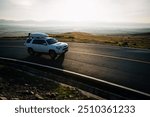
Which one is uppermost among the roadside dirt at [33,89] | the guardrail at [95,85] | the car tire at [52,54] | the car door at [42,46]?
the car door at [42,46]

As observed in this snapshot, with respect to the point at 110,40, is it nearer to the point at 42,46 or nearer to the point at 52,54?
the point at 42,46

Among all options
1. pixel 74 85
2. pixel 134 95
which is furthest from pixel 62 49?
pixel 134 95

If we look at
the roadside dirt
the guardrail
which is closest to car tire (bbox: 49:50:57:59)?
the guardrail

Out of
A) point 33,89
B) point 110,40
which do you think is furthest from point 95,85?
point 110,40

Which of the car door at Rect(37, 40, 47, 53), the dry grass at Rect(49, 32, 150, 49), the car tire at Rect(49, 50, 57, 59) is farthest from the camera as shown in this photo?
the dry grass at Rect(49, 32, 150, 49)

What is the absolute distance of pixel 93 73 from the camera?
12.4 meters

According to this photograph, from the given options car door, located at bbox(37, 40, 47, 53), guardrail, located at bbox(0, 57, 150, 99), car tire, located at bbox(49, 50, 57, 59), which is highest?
car door, located at bbox(37, 40, 47, 53)

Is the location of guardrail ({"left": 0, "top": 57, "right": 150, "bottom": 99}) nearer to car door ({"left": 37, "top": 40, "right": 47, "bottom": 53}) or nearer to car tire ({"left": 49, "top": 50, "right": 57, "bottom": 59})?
car tire ({"left": 49, "top": 50, "right": 57, "bottom": 59})

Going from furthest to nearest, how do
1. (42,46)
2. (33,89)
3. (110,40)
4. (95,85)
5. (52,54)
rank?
(110,40) → (42,46) → (52,54) → (95,85) → (33,89)

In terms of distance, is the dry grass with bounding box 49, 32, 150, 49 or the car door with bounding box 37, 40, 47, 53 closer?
the car door with bounding box 37, 40, 47, 53

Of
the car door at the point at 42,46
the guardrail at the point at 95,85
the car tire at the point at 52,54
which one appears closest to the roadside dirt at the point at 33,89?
the guardrail at the point at 95,85

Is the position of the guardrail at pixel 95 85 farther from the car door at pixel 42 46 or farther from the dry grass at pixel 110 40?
the dry grass at pixel 110 40

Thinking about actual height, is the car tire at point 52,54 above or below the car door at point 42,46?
below

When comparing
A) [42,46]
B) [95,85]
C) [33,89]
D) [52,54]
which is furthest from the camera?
[42,46]
